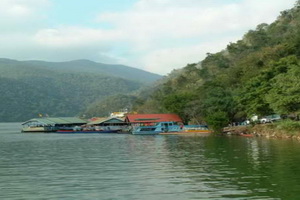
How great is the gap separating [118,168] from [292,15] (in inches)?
4632

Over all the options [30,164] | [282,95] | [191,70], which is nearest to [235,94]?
[282,95]

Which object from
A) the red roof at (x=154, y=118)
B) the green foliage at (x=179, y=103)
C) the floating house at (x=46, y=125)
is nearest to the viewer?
the green foliage at (x=179, y=103)

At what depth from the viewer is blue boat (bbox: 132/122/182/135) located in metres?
81.2

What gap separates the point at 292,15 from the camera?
5089 inches

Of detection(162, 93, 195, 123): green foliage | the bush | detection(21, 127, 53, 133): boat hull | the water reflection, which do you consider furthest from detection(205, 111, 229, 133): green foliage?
detection(21, 127, 53, 133): boat hull

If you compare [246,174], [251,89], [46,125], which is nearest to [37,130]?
[46,125]

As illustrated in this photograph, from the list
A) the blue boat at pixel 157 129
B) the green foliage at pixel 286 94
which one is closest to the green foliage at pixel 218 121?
the green foliage at pixel 286 94

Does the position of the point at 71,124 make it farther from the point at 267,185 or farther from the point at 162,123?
the point at 267,185

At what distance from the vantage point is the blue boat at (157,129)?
81250 millimetres

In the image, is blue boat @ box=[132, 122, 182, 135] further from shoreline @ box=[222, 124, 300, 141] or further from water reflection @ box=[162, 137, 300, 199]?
water reflection @ box=[162, 137, 300, 199]

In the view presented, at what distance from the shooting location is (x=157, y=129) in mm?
82875

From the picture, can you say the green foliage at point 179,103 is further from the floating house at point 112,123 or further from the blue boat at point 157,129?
the floating house at point 112,123

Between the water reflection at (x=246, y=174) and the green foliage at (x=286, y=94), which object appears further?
the green foliage at (x=286, y=94)

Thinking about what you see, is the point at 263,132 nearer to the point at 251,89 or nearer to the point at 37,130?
the point at 251,89
